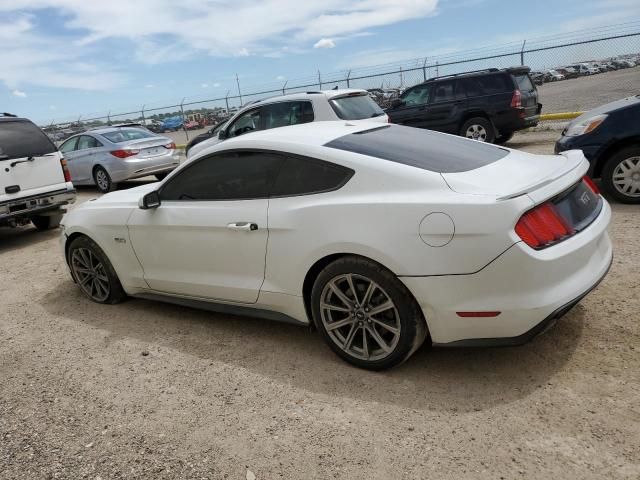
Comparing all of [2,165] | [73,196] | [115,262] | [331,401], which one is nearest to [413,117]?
[73,196]

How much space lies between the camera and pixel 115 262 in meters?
4.62

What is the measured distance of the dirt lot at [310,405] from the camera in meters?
2.54

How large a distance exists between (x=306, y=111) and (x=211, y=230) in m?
5.63

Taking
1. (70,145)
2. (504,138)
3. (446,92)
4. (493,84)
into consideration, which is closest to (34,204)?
(70,145)

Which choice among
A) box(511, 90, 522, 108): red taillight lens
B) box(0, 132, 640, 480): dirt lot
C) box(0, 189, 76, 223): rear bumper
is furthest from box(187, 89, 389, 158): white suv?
box(0, 132, 640, 480): dirt lot

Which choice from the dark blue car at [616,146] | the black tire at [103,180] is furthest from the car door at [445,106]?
the black tire at [103,180]

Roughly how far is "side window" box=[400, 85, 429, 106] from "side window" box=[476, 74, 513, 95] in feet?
4.09

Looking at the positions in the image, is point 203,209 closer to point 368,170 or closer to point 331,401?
point 368,170

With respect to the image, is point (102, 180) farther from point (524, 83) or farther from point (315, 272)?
point (315, 272)

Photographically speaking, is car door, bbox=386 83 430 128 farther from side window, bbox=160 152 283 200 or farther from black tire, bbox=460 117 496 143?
→ side window, bbox=160 152 283 200

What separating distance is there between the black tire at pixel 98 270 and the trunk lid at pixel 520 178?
→ 10.4 ft

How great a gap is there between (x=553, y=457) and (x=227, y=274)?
7.65ft

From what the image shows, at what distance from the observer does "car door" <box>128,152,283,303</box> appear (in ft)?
11.8

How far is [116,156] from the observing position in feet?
37.6
